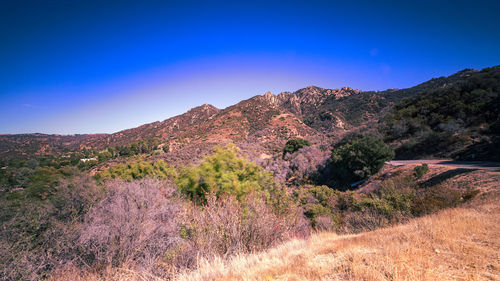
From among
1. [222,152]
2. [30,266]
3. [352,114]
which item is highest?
[352,114]

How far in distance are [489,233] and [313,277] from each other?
432 cm

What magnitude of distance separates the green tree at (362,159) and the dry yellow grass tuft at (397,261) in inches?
715

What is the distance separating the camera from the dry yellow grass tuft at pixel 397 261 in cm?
254

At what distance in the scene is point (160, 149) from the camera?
4894cm

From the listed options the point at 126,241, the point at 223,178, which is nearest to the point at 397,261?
the point at 126,241

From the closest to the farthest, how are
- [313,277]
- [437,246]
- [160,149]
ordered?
[313,277] < [437,246] < [160,149]

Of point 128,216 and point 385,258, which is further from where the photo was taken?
point 128,216

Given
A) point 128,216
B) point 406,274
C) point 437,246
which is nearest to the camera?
point 406,274

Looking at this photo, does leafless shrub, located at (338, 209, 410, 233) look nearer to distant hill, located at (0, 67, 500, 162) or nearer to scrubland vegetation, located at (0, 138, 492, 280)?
scrubland vegetation, located at (0, 138, 492, 280)

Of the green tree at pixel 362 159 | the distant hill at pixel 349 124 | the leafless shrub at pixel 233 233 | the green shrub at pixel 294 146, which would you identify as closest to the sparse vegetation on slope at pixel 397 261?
the leafless shrub at pixel 233 233

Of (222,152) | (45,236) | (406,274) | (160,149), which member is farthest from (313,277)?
(160,149)

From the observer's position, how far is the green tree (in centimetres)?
2039

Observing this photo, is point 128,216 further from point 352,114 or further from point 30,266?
point 352,114

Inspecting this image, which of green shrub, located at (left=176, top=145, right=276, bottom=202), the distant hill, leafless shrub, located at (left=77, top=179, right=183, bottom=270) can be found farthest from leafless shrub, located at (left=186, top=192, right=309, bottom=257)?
the distant hill
